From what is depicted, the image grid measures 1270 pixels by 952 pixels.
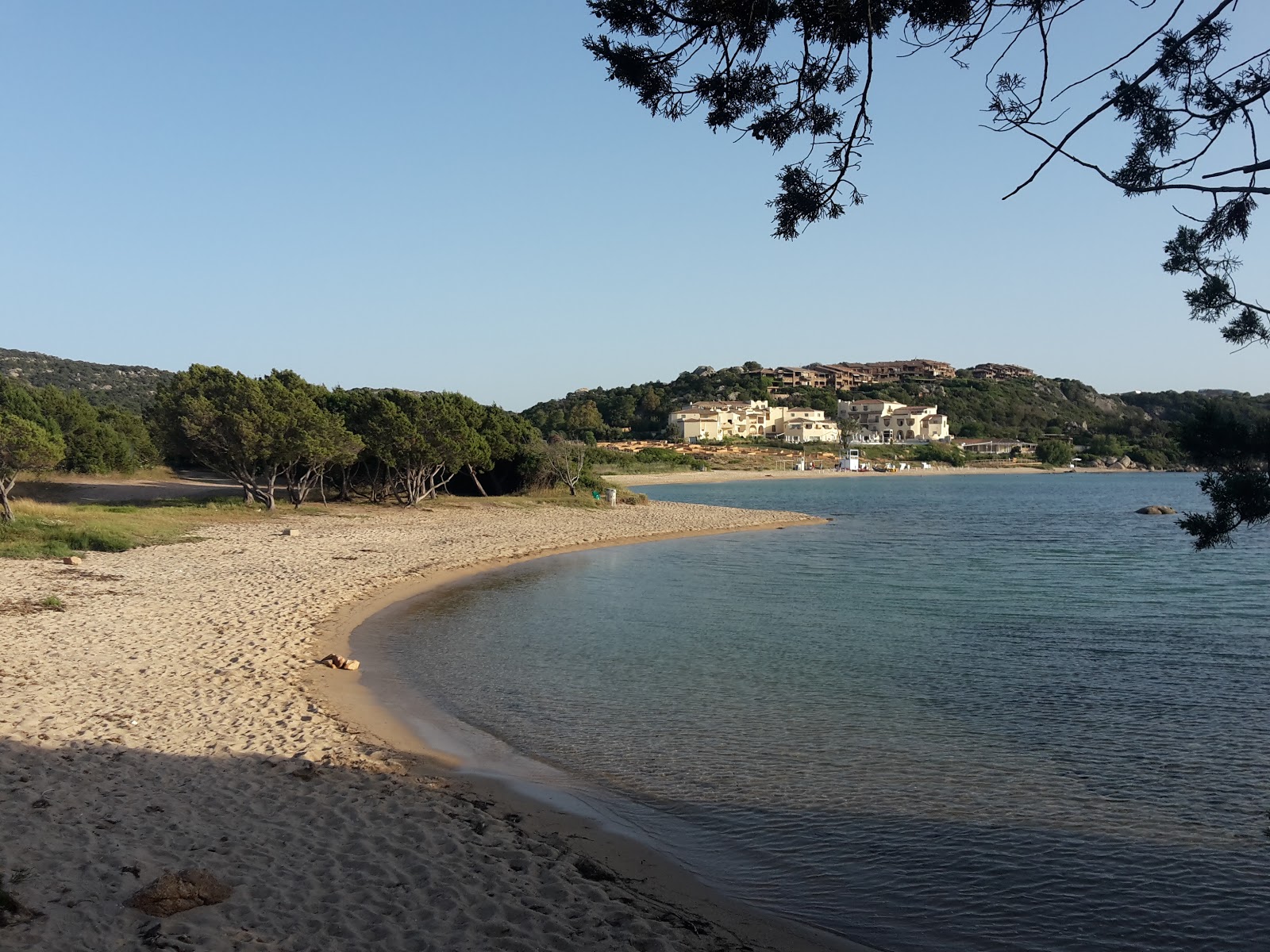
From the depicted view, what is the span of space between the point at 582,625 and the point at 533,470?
97.2ft

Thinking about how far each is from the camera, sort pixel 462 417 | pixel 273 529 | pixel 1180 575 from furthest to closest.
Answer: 1. pixel 462 417
2. pixel 273 529
3. pixel 1180 575

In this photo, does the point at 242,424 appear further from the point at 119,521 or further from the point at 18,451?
the point at 18,451

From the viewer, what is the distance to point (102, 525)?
25766 mm

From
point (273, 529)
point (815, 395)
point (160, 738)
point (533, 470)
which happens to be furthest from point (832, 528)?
point (815, 395)

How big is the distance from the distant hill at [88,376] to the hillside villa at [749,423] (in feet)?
234

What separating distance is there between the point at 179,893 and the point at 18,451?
2475 cm

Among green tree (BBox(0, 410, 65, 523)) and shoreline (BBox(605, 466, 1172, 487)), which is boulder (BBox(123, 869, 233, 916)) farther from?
shoreline (BBox(605, 466, 1172, 487))

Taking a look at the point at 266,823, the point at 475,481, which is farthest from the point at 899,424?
the point at 266,823

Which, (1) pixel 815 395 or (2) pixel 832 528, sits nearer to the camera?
(2) pixel 832 528

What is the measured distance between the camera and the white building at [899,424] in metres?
151

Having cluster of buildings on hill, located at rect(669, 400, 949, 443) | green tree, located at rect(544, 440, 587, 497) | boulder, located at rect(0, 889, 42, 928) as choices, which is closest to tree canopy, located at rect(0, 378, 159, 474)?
green tree, located at rect(544, 440, 587, 497)

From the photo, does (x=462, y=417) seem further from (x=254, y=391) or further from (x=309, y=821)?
(x=309, y=821)

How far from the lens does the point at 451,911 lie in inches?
226

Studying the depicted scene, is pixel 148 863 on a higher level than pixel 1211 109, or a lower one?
lower
